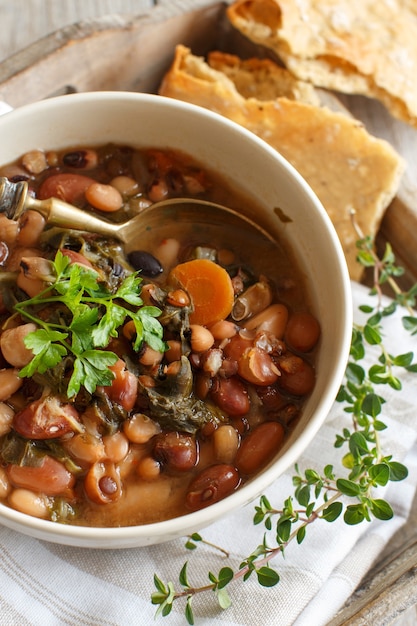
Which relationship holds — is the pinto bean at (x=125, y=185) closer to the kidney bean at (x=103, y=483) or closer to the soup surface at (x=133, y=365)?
the soup surface at (x=133, y=365)

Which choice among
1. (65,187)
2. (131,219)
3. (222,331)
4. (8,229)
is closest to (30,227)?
(8,229)

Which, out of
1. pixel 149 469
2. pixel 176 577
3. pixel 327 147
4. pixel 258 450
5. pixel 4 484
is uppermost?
pixel 327 147

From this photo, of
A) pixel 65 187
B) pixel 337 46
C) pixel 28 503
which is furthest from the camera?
pixel 337 46

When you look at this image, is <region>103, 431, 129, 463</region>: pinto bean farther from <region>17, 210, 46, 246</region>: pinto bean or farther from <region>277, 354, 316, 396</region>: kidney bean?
<region>17, 210, 46, 246</region>: pinto bean

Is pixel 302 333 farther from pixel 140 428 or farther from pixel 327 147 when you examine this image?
pixel 327 147

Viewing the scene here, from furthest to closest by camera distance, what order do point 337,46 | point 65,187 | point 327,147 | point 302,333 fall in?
point 337,46 < point 327,147 < point 65,187 < point 302,333

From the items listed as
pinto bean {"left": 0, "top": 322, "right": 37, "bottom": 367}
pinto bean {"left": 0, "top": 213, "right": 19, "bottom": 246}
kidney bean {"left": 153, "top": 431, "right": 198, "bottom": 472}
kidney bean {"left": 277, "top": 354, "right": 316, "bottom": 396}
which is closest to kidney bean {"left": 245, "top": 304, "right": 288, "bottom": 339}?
kidney bean {"left": 277, "top": 354, "right": 316, "bottom": 396}
